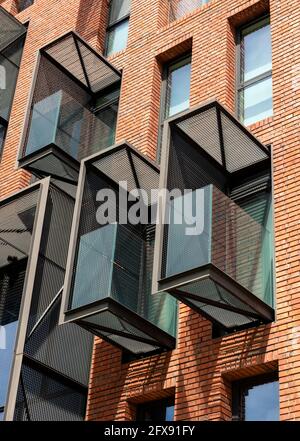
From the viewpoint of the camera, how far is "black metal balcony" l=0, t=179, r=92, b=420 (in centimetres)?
1345

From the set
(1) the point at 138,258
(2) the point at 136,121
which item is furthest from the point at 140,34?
(1) the point at 138,258

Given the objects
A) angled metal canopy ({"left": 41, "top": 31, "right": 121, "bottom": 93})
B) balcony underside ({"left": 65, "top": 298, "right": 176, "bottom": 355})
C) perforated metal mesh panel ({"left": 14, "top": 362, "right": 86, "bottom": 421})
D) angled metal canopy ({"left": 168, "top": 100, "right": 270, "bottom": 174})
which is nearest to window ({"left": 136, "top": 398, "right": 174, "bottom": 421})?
balcony underside ({"left": 65, "top": 298, "right": 176, "bottom": 355})

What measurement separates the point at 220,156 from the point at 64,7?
377 inches

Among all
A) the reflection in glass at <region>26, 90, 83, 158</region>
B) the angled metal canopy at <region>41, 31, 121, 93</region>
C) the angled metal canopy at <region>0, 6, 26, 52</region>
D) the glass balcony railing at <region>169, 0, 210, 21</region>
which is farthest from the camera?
the angled metal canopy at <region>0, 6, 26, 52</region>

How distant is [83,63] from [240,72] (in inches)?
152

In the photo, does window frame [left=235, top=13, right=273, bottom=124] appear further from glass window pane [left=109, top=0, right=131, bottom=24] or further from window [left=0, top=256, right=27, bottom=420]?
window [left=0, top=256, right=27, bottom=420]

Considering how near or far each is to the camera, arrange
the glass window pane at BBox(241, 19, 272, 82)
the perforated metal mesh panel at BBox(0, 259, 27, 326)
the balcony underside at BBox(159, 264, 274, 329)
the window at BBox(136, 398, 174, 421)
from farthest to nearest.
A: 1. the glass window pane at BBox(241, 19, 272, 82)
2. the perforated metal mesh panel at BBox(0, 259, 27, 326)
3. the window at BBox(136, 398, 174, 421)
4. the balcony underside at BBox(159, 264, 274, 329)

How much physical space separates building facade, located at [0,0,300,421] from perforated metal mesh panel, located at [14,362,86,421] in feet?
0.09

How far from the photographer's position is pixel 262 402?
12586mm

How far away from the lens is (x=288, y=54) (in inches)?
623

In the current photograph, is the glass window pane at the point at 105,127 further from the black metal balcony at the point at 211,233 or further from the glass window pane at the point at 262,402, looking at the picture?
the glass window pane at the point at 262,402

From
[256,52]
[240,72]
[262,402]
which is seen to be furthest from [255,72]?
[262,402]

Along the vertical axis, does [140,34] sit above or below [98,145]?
above
